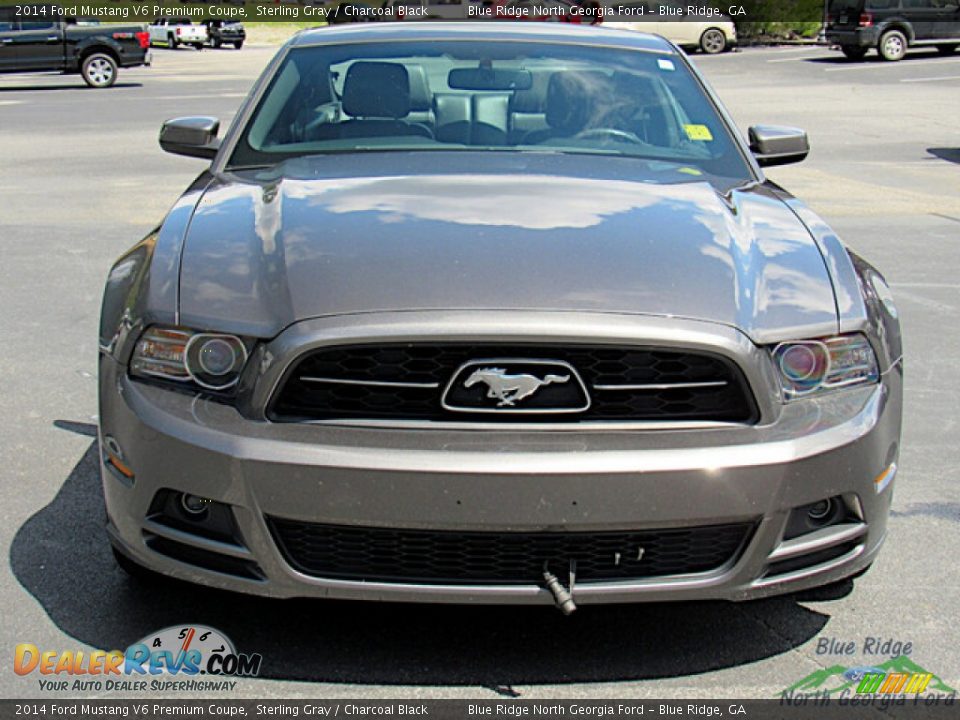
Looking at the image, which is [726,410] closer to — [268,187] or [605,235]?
[605,235]

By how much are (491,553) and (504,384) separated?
39 cm

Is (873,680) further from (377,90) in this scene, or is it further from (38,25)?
(38,25)

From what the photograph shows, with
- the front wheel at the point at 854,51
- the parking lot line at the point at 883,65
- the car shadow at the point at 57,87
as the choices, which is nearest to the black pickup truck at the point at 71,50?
the car shadow at the point at 57,87

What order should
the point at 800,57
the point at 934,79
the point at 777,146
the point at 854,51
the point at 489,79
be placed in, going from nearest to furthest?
the point at 489,79, the point at 777,146, the point at 934,79, the point at 854,51, the point at 800,57

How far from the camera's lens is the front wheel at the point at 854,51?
32375mm

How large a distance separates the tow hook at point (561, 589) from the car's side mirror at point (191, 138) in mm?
2573

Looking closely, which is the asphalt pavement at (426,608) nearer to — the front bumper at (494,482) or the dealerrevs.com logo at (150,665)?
the dealerrevs.com logo at (150,665)

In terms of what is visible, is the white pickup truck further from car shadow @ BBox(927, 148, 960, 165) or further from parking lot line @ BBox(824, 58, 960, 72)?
car shadow @ BBox(927, 148, 960, 165)

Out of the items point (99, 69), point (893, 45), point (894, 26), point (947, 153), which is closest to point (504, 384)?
point (947, 153)

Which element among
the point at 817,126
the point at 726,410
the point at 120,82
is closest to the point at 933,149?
the point at 817,126

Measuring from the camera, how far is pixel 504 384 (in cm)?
320

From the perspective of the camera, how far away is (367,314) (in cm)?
323

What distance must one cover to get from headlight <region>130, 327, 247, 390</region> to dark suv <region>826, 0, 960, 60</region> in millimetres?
31035

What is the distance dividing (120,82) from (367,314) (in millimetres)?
26636
